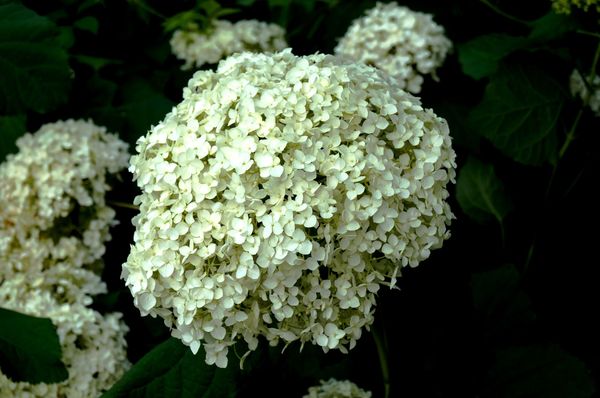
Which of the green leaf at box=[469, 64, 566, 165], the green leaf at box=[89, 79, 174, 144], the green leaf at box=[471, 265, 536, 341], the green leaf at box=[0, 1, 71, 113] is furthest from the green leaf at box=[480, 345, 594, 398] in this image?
the green leaf at box=[0, 1, 71, 113]

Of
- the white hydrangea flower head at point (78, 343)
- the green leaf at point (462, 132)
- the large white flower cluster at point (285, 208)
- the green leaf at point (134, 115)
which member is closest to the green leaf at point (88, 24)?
the green leaf at point (134, 115)

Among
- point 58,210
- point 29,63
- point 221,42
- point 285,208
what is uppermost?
point 285,208

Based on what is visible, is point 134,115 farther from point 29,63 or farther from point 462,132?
point 462,132

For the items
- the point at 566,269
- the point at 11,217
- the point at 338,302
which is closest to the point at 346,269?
the point at 338,302

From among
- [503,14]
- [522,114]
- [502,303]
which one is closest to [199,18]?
[503,14]

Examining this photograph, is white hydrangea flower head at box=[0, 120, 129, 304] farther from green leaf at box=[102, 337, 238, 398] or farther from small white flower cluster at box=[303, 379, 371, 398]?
small white flower cluster at box=[303, 379, 371, 398]

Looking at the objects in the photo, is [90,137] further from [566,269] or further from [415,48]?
[566,269]

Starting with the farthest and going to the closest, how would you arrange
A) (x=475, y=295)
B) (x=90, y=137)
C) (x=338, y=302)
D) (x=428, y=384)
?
(x=90, y=137)
(x=475, y=295)
(x=428, y=384)
(x=338, y=302)
